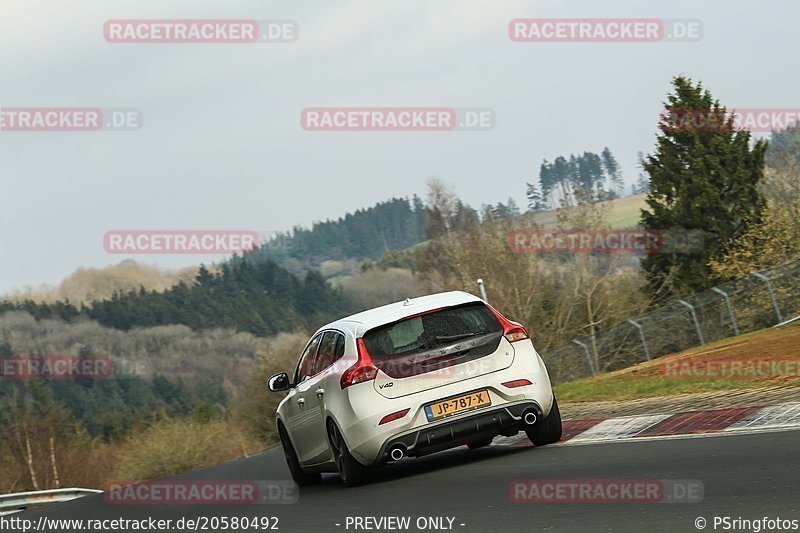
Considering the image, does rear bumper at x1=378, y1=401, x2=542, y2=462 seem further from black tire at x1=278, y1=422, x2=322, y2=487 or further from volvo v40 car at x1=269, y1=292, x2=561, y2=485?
black tire at x1=278, y1=422, x2=322, y2=487

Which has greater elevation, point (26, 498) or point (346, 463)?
point (346, 463)

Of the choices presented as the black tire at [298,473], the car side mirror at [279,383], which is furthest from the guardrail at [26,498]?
the car side mirror at [279,383]

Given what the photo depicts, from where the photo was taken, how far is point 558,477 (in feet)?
31.9

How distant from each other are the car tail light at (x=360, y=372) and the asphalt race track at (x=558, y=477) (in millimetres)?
1023

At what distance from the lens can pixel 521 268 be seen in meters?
54.8

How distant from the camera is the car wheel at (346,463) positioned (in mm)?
11336

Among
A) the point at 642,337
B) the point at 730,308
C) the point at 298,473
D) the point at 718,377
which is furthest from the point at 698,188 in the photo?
the point at 298,473

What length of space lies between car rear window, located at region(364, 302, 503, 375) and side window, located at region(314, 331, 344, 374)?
55 cm

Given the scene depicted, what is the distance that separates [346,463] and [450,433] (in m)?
1.13

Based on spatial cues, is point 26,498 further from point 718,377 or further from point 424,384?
point 718,377

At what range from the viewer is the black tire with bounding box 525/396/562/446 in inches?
478

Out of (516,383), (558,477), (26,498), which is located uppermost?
(516,383)

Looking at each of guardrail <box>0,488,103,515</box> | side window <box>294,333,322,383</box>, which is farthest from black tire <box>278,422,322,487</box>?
guardrail <box>0,488,103,515</box>

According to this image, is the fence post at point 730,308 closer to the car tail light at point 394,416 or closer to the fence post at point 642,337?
the fence post at point 642,337
